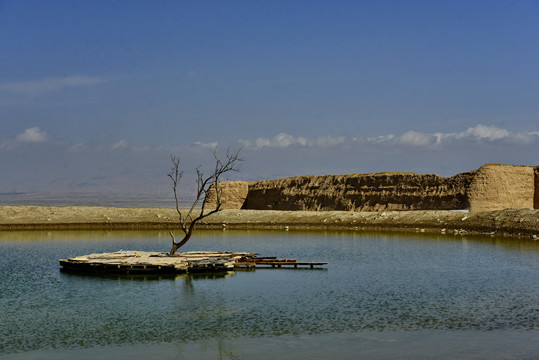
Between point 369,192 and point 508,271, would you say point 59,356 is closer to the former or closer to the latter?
point 508,271

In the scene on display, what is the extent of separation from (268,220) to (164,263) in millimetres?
41976

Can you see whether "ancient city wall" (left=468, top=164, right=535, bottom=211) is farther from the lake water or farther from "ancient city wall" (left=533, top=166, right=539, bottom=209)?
the lake water

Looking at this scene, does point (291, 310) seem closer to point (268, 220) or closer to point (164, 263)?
point (164, 263)

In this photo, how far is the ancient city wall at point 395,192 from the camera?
7456 centimetres

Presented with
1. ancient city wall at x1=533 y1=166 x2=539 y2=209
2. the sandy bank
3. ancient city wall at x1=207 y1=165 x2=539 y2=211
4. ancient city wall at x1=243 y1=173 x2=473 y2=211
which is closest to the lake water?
the sandy bank

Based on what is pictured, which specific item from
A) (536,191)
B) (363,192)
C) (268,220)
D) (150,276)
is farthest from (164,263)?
(536,191)

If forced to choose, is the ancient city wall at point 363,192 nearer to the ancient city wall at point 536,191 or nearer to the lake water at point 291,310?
the ancient city wall at point 536,191

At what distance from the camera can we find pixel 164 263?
3288cm

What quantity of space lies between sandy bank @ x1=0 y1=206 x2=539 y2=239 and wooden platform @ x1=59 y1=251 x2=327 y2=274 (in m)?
28.5

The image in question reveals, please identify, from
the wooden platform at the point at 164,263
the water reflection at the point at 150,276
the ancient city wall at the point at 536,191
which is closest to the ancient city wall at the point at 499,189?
the ancient city wall at the point at 536,191

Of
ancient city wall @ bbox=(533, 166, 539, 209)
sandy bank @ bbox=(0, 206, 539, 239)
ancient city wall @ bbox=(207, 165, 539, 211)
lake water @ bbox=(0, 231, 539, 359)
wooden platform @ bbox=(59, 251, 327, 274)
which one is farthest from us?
ancient city wall @ bbox=(533, 166, 539, 209)

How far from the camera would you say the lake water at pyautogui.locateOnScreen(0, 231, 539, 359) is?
683 inches

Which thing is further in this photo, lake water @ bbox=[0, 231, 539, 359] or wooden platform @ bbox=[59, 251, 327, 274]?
wooden platform @ bbox=[59, 251, 327, 274]

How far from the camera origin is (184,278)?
31.5 m
